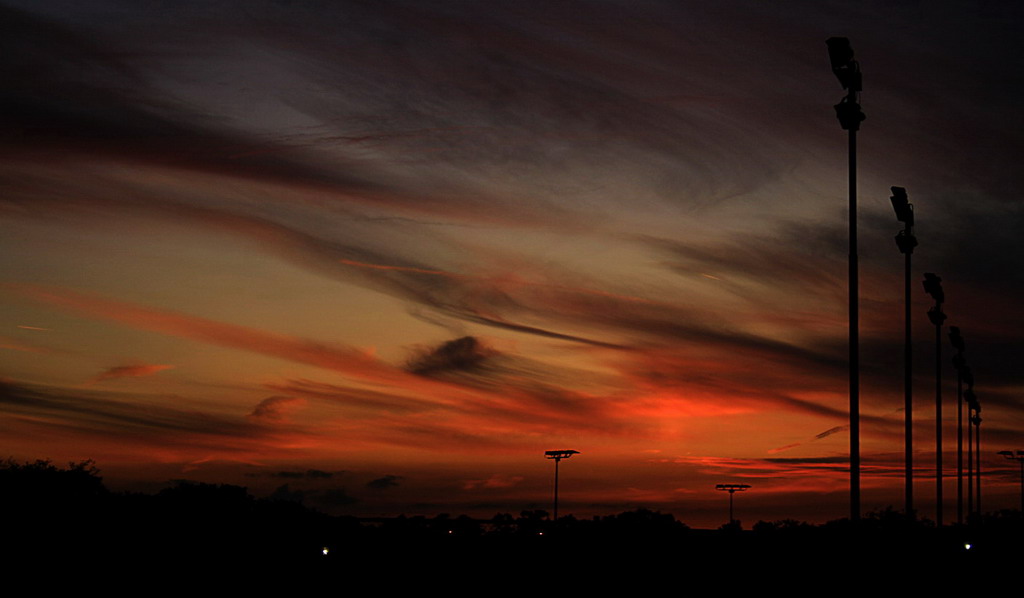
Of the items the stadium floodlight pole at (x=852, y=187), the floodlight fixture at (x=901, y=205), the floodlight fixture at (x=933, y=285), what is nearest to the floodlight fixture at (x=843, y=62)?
the stadium floodlight pole at (x=852, y=187)

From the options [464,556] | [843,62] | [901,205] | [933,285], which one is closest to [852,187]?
[843,62]

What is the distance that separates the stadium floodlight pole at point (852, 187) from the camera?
30.9 metres

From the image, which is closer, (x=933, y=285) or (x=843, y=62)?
(x=843, y=62)

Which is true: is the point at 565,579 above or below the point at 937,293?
below

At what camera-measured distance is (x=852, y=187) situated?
33781mm

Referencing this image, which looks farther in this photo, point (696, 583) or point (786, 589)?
point (696, 583)

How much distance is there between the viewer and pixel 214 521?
466 feet

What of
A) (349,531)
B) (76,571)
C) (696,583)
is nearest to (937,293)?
(696,583)

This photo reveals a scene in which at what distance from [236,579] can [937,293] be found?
51.9 m

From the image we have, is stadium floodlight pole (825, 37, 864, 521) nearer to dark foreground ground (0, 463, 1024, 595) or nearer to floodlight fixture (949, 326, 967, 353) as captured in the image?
dark foreground ground (0, 463, 1024, 595)

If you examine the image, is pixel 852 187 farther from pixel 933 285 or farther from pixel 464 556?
pixel 464 556

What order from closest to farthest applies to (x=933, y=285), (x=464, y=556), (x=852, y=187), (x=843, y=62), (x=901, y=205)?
(x=843, y=62)
(x=852, y=187)
(x=901, y=205)
(x=933, y=285)
(x=464, y=556)

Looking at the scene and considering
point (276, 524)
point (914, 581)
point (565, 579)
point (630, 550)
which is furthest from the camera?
point (276, 524)

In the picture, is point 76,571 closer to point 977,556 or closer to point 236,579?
point 236,579
